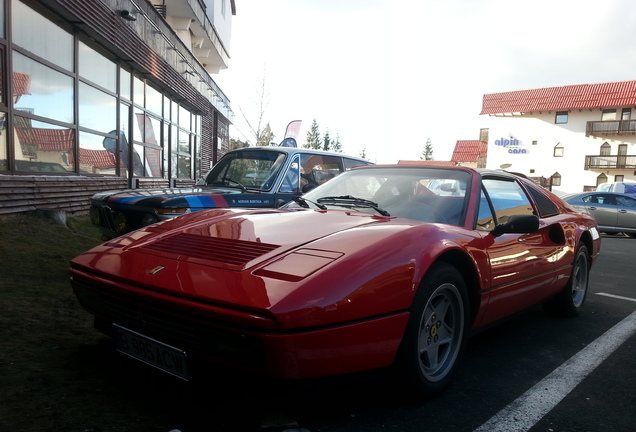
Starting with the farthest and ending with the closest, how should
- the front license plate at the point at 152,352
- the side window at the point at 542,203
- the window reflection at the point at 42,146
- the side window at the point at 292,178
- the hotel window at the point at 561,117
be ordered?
the hotel window at the point at 561,117
the window reflection at the point at 42,146
the side window at the point at 292,178
the side window at the point at 542,203
the front license plate at the point at 152,352

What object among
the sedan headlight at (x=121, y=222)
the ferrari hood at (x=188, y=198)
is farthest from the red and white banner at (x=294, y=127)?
the sedan headlight at (x=121, y=222)

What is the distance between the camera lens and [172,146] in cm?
1470

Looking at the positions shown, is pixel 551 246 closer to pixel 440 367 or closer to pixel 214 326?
pixel 440 367

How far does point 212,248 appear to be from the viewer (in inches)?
99.4

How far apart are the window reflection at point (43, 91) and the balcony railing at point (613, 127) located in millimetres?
41214

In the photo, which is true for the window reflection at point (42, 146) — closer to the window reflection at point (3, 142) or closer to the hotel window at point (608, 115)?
the window reflection at point (3, 142)

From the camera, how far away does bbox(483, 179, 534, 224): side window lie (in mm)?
3516

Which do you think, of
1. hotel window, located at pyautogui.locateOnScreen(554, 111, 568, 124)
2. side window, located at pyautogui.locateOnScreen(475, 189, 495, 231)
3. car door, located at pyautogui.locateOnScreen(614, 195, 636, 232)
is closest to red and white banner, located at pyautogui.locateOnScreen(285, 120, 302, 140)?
car door, located at pyautogui.locateOnScreen(614, 195, 636, 232)

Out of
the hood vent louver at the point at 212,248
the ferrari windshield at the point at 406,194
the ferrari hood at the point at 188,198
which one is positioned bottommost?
the hood vent louver at the point at 212,248

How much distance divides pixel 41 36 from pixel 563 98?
40680mm

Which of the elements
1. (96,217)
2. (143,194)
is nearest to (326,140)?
(96,217)

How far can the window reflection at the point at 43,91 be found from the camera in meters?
6.95

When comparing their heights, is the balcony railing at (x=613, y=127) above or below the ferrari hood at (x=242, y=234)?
above

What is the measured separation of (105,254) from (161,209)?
6.07ft
